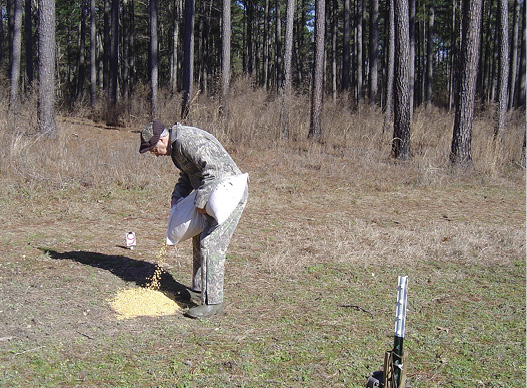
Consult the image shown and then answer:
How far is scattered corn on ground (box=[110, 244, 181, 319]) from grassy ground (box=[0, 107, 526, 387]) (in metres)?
0.10

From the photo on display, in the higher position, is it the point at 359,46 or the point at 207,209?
the point at 359,46

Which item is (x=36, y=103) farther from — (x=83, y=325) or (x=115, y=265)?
(x=83, y=325)

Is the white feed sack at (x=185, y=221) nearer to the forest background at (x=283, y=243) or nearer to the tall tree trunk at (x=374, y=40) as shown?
the forest background at (x=283, y=243)

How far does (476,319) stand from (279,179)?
263 inches

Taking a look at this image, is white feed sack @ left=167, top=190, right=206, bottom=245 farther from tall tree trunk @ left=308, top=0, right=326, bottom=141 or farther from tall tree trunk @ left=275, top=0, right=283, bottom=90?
tall tree trunk @ left=275, top=0, right=283, bottom=90

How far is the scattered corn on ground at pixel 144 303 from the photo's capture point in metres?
4.62

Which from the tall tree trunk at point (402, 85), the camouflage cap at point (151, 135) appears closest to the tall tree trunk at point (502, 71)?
the tall tree trunk at point (402, 85)

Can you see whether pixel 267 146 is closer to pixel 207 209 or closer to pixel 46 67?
pixel 46 67

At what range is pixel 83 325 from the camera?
4.30 meters

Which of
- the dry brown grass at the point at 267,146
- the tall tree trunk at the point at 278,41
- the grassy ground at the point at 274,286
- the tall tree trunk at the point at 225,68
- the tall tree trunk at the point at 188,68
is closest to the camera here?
the grassy ground at the point at 274,286

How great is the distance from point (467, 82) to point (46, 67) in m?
9.68

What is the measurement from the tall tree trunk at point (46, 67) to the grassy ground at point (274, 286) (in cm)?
306

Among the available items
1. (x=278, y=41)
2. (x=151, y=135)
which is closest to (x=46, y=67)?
(x=151, y=135)

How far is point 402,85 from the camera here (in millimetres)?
13250
